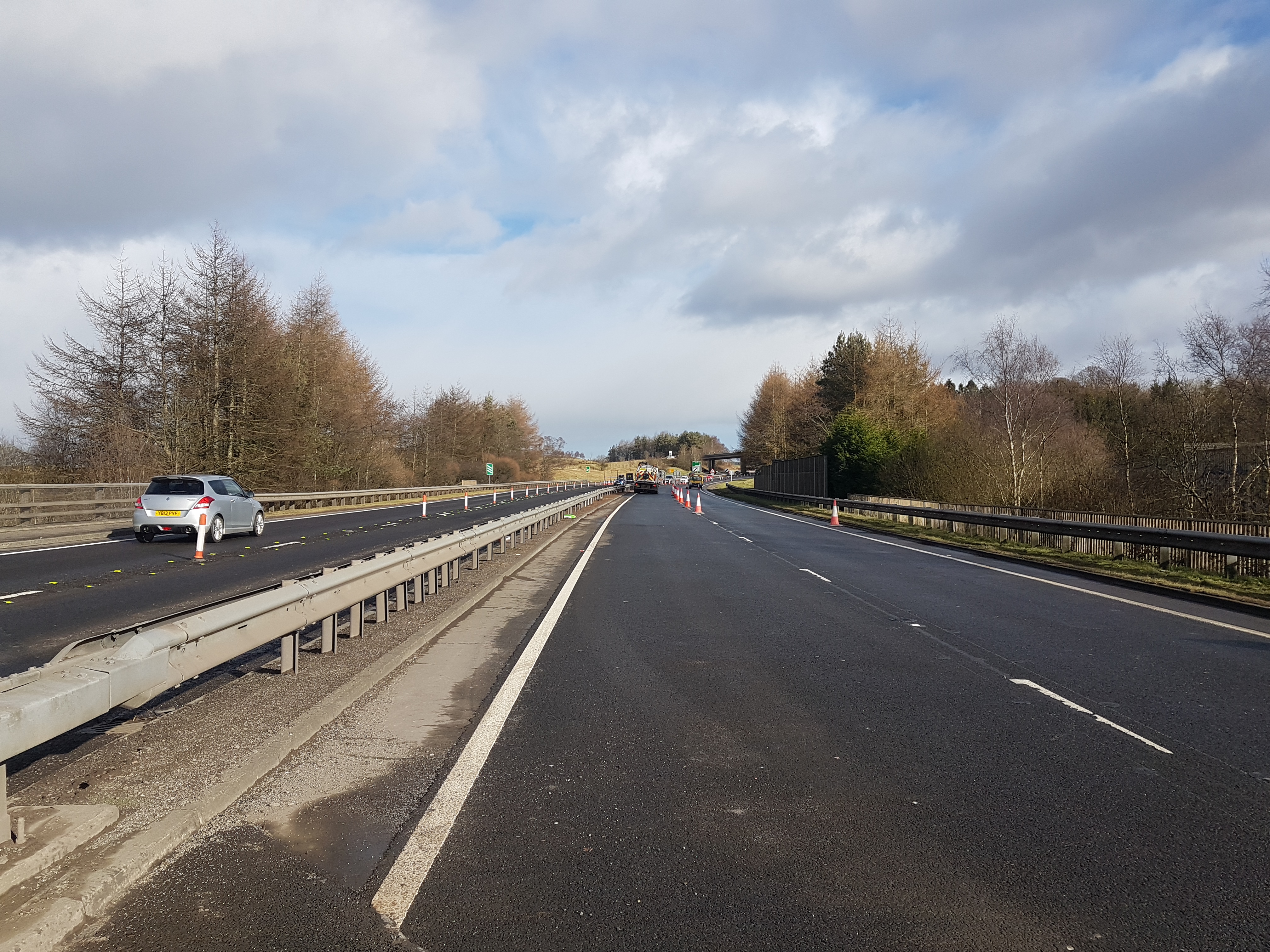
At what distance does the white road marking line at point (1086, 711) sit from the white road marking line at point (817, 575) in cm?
707

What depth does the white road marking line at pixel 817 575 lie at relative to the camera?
1497 centimetres

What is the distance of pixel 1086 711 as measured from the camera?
6457 mm

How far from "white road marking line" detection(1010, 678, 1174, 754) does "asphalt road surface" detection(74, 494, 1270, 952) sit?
1.2 inches

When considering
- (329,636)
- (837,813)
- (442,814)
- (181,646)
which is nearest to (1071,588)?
(837,813)

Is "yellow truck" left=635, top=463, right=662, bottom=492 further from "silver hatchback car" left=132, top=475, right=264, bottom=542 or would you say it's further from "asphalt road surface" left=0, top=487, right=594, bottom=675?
"silver hatchback car" left=132, top=475, right=264, bottom=542

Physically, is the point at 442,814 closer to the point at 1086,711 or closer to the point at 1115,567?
the point at 1086,711

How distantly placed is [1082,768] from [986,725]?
93cm

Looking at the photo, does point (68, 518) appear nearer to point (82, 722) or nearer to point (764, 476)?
point (82, 722)

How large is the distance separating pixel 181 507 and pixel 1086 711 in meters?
19.3

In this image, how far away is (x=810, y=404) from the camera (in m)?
80.9

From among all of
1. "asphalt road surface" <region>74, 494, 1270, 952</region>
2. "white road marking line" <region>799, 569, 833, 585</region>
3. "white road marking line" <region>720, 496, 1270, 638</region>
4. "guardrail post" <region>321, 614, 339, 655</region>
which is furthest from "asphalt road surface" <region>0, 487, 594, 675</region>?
"white road marking line" <region>720, 496, 1270, 638</region>

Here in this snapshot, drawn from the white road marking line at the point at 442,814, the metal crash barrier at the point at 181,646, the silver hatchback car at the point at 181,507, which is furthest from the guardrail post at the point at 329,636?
the silver hatchback car at the point at 181,507

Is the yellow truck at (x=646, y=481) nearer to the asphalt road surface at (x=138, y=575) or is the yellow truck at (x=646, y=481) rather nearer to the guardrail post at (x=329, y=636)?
the asphalt road surface at (x=138, y=575)

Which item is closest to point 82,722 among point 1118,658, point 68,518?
point 1118,658
